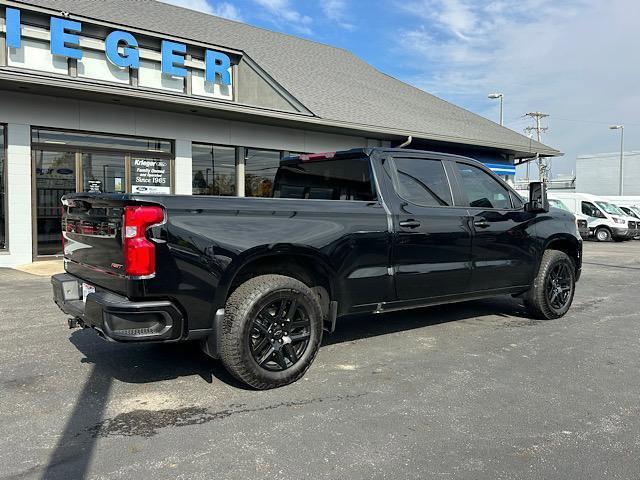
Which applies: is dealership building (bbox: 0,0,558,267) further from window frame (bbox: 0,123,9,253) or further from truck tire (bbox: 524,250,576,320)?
truck tire (bbox: 524,250,576,320)

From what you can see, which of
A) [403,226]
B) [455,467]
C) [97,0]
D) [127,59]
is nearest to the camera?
[455,467]

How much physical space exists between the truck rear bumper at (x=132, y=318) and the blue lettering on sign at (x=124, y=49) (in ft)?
31.5

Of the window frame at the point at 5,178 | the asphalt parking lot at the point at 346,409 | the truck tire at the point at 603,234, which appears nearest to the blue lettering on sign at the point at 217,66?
the window frame at the point at 5,178

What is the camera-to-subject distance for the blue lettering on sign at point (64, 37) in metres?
10.9

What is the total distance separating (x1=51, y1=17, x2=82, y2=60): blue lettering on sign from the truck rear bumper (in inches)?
363

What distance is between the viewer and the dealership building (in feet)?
34.2

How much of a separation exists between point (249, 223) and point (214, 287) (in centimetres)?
53

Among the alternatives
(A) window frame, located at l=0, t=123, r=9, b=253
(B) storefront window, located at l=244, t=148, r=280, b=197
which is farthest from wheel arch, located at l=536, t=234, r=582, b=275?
(A) window frame, located at l=0, t=123, r=9, b=253

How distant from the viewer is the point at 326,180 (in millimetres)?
5406

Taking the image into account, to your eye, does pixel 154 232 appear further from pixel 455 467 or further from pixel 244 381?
pixel 455 467

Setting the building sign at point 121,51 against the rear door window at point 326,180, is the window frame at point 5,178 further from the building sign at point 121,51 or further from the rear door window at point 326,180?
the rear door window at point 326,180

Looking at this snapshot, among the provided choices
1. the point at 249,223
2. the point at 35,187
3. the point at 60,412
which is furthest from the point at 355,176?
the point at 35,187

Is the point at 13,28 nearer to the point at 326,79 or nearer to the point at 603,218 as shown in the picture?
the point at 326,79

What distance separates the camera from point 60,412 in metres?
3.54
